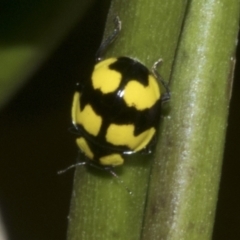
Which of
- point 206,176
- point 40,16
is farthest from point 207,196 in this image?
point 40,16

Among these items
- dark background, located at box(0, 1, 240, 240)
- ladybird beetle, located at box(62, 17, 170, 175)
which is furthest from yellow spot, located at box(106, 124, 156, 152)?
dark background, located at box(0, 1, 240, 240)

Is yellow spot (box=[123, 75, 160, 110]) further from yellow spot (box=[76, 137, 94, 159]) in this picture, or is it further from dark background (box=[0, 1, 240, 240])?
dark background (box=[0, 1, 240, 240])

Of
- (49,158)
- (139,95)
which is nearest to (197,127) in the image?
(139,95)

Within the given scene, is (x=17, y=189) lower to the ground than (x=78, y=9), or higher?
lower

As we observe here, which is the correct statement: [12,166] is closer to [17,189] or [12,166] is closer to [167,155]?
[17,189]

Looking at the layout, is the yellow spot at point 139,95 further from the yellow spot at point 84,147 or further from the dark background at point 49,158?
the dark background at point 49,158

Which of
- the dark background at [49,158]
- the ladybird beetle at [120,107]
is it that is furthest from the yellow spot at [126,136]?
the dark background at [49,158]
